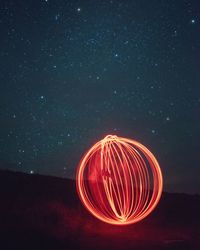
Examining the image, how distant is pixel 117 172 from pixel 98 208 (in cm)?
266

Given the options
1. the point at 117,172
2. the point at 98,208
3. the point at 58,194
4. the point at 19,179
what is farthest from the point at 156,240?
the point at 19,179

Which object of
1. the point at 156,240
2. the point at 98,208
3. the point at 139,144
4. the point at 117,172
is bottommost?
the point at 156,240

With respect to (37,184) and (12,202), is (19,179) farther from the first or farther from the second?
(12,202)

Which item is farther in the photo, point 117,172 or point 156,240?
point 156,240

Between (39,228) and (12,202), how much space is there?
2.46 m

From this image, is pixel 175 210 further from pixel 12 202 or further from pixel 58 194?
pixel 12 202

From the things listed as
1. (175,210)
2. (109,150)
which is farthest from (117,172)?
(175,210)

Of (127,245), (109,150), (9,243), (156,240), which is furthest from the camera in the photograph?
(156,240)

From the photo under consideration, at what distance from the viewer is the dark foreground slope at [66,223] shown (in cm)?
1370

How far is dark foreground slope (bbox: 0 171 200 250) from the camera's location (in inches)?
539

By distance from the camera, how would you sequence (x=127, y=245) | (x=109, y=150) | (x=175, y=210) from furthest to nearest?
(x=175, y=210)
(x=109, y=150)
(x=127, y=245)

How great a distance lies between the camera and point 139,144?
617 inches

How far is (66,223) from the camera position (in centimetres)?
1656

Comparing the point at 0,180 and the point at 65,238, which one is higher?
the point at 0,180
